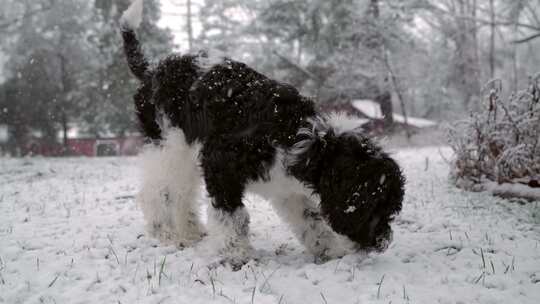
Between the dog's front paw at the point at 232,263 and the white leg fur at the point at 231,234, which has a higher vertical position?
the white leg fur at the point at 231,234

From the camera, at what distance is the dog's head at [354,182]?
9.32 feet

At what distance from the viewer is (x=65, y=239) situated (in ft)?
12.7

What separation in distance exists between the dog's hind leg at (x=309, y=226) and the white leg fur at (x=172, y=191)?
2.73 ft

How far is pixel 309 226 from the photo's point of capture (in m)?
3.45

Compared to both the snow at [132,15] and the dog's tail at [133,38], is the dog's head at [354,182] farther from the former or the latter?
the snow at [132,15]

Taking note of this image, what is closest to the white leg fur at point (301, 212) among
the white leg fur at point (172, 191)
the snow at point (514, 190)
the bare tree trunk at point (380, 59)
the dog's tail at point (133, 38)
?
the white leg fur at point (172, 191)

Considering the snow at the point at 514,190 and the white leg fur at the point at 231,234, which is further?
the snow at the point at 514,190

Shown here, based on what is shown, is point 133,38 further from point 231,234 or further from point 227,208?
point 231,234

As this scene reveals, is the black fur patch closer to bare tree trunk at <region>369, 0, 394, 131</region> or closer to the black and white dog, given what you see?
the black and white dog

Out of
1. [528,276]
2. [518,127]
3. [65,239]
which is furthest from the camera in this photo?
[518,127]

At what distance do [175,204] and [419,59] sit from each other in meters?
19.1

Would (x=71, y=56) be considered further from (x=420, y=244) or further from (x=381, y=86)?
(x=420, y=244)

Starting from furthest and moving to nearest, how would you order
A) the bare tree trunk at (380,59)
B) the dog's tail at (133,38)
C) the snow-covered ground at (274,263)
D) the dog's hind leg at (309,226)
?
the bare tree trunk at (380,59) < the dog's tail at (133,38) < the dog's hind leg at (309,226) < the snow-covered ground at (274,263)

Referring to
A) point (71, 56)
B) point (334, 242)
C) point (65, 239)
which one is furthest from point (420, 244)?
point (71, 56)
